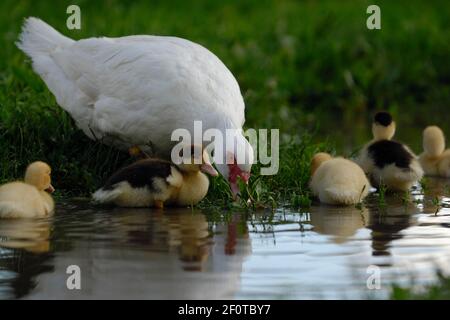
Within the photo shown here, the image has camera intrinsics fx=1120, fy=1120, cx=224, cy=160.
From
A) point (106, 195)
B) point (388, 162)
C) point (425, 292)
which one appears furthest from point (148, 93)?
point (425, 292)

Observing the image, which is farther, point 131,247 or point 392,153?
point 392,153

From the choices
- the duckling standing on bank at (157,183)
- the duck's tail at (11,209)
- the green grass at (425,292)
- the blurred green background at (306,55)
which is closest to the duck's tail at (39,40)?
the blurred green background at (306,55)

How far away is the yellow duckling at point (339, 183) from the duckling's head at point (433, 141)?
1.79 meters

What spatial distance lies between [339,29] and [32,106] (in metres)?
7.07

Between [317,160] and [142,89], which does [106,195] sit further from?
[317,160]

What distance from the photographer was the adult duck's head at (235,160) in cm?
790

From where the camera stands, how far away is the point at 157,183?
8.07 metres

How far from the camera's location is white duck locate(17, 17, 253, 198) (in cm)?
830

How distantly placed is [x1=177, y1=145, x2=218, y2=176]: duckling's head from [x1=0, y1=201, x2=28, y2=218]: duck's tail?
1.26 m

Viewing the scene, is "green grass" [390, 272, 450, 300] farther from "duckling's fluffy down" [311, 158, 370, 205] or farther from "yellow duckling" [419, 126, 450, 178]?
"yellow duckling" [419, 126, 450, 178]

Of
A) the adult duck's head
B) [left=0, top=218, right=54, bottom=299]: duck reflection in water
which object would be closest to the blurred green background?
the adult duck's head

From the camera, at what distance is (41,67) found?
32.3 feet
